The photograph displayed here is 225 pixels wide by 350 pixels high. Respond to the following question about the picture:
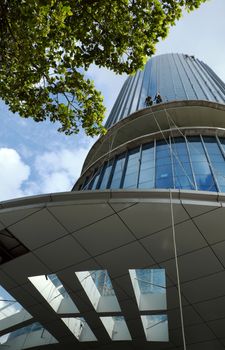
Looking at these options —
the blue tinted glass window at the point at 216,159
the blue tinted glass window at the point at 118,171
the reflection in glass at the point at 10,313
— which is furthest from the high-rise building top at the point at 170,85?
the reflection in glass at the point at 10,313

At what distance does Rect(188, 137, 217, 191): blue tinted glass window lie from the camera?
52.8 feet

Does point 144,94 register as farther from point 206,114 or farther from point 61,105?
point 61,105

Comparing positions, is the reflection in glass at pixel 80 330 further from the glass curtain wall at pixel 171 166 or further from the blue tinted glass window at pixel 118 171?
the blue tinted glass window at pixel 118 171

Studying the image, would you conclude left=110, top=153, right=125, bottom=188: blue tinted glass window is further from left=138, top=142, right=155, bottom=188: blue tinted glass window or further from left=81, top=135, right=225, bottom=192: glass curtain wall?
left=138, top=142, right=155, bottom=188: blue tinted glass window

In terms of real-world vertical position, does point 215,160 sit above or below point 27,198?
above

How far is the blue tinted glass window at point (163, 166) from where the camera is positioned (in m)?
17.1

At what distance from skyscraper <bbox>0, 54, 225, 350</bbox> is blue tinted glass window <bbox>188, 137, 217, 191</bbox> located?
0.09 m

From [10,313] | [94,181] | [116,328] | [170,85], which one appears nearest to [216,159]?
[94,181]

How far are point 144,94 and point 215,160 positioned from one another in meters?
21.7

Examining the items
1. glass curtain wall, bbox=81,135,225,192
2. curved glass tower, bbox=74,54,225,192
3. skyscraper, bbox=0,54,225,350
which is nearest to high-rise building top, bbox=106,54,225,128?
curved glass tower, bbox=74,54,225,192

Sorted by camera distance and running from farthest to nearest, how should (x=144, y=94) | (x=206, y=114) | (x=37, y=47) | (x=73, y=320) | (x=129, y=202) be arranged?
(x=144, y=94)
(x=206, y=114)
(x=73, y=320)
(x=129, y=202)
(x=37, y=47)

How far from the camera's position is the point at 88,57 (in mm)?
7816

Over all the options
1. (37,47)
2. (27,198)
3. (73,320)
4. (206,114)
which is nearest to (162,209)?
(27,198)

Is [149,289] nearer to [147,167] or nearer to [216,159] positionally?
[147,167]
